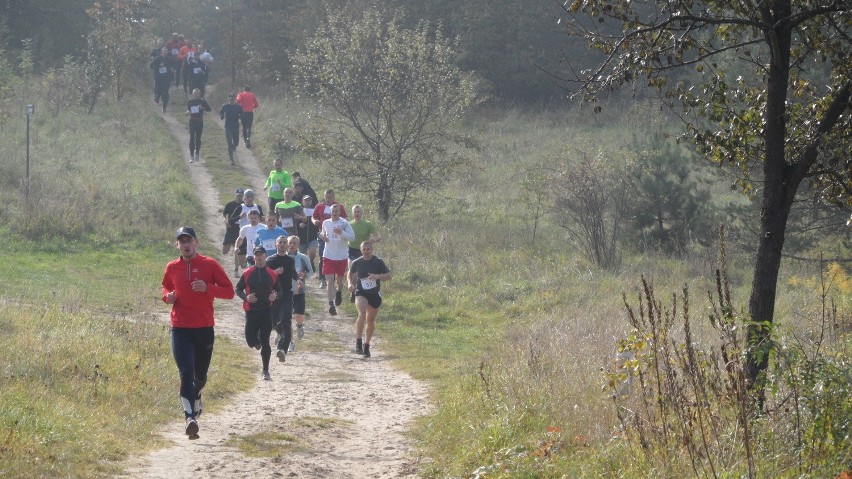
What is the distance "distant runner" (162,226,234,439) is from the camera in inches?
370

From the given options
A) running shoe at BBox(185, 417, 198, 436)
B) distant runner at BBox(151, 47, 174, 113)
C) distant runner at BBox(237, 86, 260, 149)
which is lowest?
running shoe at BBox(185, 417, 198, 436)

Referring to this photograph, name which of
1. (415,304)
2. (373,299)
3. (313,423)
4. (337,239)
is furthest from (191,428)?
(415,304)

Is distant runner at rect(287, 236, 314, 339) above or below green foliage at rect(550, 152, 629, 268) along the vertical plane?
below

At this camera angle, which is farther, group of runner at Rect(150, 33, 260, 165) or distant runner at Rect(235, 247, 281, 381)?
group of runner at Rect(150, 33, 260, 165)

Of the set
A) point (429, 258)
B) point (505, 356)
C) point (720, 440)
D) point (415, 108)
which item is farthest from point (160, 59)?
point (720, 440)

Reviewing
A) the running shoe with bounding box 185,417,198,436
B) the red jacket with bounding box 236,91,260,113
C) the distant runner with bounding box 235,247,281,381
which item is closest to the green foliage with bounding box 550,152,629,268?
the distant runner with bounding box 235,247,281,381

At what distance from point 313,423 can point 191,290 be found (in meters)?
1.95

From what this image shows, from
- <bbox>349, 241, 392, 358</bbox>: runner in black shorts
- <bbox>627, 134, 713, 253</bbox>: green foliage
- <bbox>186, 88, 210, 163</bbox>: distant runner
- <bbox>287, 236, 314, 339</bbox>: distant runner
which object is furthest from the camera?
<bbox>186, 88, 210, 163</bbox>: distant runner

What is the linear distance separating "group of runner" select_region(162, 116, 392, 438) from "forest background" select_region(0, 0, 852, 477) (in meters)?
1.10

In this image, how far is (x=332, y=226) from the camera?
57.6 feet

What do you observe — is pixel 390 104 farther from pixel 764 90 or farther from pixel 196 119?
pixel 764 90

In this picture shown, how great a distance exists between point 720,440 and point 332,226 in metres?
11.9

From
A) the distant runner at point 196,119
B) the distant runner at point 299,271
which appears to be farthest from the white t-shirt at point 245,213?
the distant runner at point 196,119

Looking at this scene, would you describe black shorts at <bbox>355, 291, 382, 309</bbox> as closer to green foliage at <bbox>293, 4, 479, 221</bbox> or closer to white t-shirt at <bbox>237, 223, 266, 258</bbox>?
white t-shirt at <bbox>237, 223, 266, 258</bbox>
